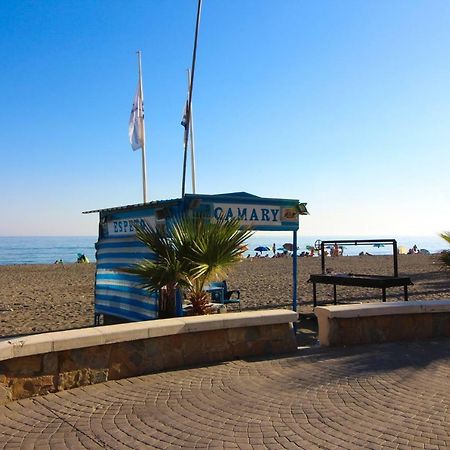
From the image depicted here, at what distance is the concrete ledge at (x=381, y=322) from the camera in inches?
283

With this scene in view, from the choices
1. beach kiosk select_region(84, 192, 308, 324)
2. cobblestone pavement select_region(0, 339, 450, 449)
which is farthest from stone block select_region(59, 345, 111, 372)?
beach kiosk select_region(84, 192, 308, 324)

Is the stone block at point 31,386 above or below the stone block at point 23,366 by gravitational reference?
below

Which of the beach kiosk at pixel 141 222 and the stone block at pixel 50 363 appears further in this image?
the beach kiosk at pixel 141 222

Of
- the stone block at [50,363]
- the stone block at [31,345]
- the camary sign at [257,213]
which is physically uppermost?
the camary sign at [257,213]

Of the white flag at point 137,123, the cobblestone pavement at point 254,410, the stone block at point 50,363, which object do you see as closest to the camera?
the cobblestone pavement at point 254,410

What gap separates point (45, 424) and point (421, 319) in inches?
211

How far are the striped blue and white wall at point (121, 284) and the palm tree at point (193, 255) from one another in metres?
0.90

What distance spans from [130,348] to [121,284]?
3458mm

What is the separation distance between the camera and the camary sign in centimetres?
811

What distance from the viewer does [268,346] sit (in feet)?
22.2

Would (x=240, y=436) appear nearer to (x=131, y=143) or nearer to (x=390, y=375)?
(x=390, y=375)

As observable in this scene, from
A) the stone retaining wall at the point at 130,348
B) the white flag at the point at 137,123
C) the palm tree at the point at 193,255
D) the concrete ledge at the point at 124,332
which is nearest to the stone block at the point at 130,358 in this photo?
the stone retaining wall at the point at 130,348

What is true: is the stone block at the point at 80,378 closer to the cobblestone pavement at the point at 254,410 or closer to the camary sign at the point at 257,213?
the cobblestone pavement at the point at 254,410

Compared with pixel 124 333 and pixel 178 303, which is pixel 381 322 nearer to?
pixel 178 303
